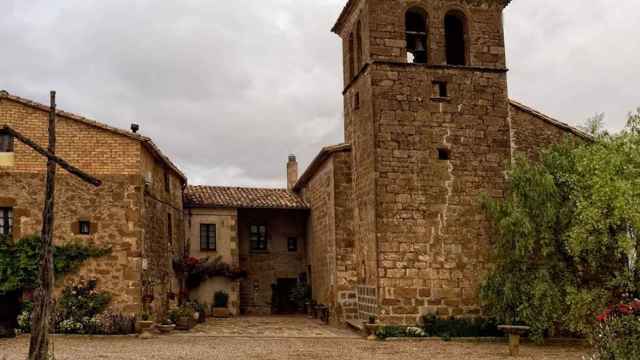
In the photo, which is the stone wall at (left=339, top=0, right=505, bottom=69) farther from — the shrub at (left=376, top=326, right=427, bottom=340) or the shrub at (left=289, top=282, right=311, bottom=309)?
the shrub at (left=289, top=282, right=311, bottom=309)

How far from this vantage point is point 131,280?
17078mm

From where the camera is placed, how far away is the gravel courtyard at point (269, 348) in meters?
13.3

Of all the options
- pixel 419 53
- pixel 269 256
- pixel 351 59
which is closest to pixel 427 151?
pixel 419 53

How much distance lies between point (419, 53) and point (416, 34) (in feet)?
1.97

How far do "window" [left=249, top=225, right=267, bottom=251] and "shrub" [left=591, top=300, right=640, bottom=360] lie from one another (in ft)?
59.0

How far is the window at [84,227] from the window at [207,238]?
Result: 872cm

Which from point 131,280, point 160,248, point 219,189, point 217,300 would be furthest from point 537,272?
point 219,189

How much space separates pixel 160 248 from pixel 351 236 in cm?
591

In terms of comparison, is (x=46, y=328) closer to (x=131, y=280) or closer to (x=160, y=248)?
(x=131, y=280)

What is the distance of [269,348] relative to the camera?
1463 cm

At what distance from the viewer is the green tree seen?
551 inches

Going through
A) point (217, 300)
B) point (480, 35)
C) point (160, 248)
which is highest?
point (480, 35)

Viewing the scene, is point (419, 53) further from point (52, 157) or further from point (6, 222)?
point (6, 222)

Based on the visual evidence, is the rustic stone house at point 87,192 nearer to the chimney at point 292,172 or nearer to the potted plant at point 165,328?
the potted plant at point 165,328
